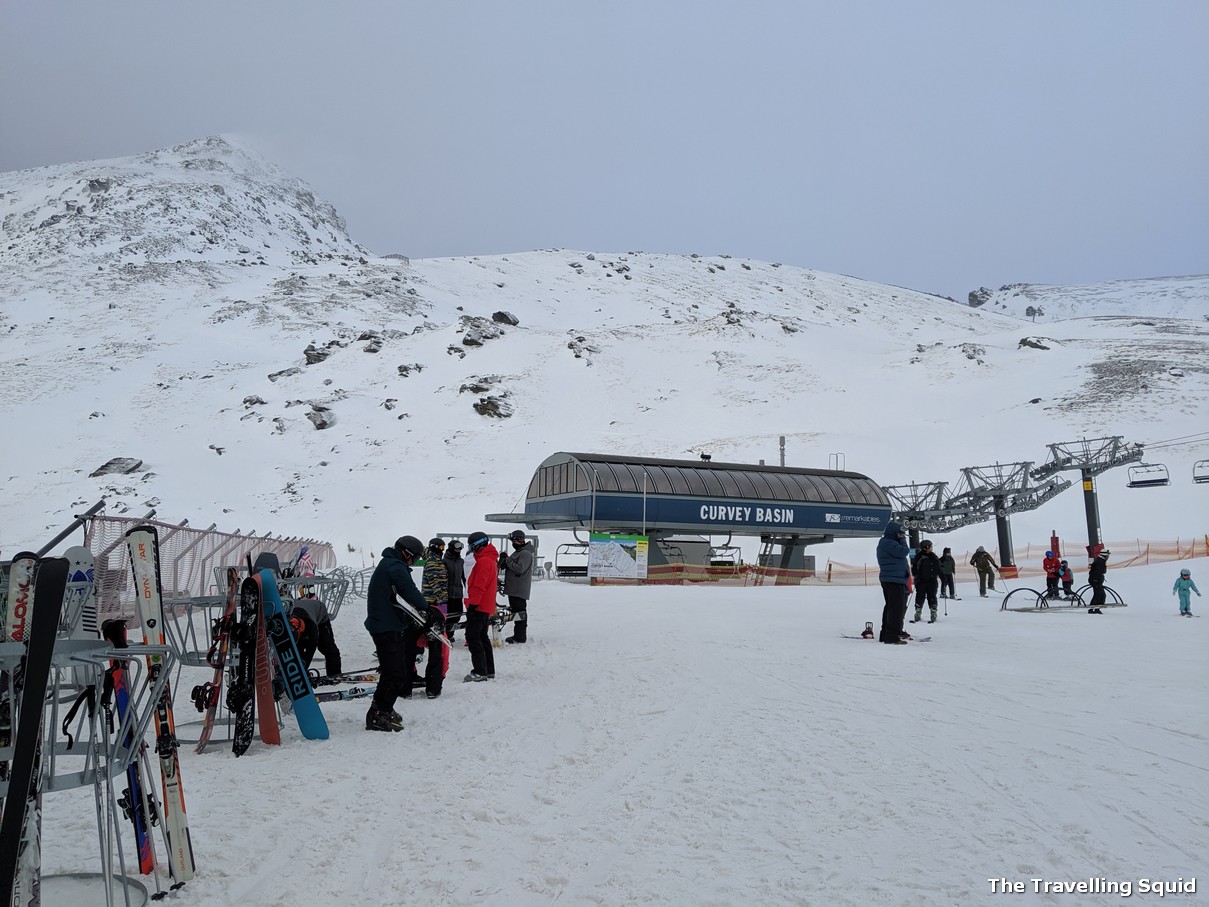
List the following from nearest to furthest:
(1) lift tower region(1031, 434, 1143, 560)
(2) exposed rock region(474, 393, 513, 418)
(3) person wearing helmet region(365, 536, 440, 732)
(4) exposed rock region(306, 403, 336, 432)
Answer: (3) person wearing helmet region(365, 536, 440, 732) < (1) lift tower region(1031, 434, 1143, 560) < (4) exposed rock region(306, 403, 336, 432) < (2) exposed rock region(474, 393, 513, 418)

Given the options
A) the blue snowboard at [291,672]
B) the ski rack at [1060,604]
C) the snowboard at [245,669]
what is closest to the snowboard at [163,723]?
the snowboard at [245,669]

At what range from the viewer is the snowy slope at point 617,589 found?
15.5 ft

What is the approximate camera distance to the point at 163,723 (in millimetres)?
4395

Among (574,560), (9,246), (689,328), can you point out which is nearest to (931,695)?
(574,560)

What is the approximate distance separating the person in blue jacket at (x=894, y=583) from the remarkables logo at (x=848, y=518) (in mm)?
21169

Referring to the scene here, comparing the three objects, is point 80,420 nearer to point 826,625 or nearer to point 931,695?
point 826,625

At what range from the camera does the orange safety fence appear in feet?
94.5

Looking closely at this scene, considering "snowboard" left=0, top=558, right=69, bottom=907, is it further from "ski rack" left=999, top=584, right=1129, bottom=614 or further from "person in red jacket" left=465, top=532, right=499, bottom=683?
"ski rack" left=999, top=584, right=1129, bottom=614

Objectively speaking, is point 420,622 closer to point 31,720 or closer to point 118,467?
point 31,720

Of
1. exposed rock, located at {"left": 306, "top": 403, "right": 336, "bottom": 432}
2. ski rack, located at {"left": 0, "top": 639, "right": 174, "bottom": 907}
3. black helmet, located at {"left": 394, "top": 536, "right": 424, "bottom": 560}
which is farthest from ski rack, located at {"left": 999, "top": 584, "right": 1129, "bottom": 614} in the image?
exposed rock, located at {"left": 306, "top": 403, "right": 336, "bottom": 432}

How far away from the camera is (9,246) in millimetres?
108500

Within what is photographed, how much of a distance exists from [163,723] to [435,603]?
667cm

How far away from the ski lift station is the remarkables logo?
1.6 inches

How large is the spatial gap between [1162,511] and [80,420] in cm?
6338
